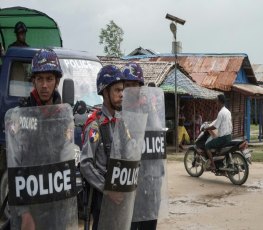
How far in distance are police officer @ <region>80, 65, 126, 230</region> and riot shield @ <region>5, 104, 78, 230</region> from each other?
1.47 ft

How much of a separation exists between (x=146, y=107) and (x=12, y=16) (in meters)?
6.51

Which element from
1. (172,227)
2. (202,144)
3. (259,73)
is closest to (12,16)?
(202,144)

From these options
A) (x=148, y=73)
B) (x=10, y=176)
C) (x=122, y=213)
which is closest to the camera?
(x=10, y=176)

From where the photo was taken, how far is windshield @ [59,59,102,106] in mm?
6578

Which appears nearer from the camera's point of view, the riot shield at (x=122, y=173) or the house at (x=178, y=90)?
the riot shield at (x=122, y=173)

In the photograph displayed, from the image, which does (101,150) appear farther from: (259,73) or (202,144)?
(259,73)

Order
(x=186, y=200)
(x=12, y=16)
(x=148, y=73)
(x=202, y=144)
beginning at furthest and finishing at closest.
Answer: (x=148, y=73) → (x=202, y=144) → (x=12, y=16) → (x=186, y=200)

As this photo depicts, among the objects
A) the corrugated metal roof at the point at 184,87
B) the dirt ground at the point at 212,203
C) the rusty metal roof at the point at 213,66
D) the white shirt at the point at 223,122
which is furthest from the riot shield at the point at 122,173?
the rusty metal roof at the point at 213,66

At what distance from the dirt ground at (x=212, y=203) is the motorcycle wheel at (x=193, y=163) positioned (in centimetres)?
16

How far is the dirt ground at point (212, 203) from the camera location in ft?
20.2

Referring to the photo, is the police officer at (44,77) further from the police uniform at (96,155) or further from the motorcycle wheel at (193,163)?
the motorcycle wheel at (193,163)

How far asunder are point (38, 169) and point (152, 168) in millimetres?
1149

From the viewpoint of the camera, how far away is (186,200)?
7.72m

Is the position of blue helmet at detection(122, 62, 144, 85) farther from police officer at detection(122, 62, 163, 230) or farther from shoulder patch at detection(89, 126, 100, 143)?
shoulder patch at detection(89, 126, 100, 143)
